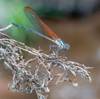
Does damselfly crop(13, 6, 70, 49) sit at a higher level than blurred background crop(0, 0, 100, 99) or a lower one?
lower

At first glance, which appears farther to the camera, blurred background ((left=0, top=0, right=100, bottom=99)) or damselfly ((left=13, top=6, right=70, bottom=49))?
blurred background ((left=0, top=0, right=100, bottom=99))

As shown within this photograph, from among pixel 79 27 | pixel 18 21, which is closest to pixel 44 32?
pixel 18 21

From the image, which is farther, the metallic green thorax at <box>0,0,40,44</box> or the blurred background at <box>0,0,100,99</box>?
the blurred background at <box>0,0,100,99</box>

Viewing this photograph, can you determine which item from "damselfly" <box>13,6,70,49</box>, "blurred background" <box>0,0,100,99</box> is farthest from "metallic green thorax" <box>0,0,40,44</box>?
"blurred background" <box>0,0,100,99</box>

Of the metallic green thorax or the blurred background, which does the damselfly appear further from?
the blurred background

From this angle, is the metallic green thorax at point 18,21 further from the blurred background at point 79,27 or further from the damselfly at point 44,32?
the blurred background at point 79,27

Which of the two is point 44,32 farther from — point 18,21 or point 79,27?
point 79,27

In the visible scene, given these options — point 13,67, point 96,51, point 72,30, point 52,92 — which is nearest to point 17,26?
point 13,67

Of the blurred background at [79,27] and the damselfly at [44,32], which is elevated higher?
the blurred background at [79,27]

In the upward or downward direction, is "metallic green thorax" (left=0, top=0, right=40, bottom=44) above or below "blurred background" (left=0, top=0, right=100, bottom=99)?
below

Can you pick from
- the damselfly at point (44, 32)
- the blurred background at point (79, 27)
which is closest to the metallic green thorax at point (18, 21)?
the damselfly at point (44, 32)

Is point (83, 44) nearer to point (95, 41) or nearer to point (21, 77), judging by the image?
point (95, 41)
